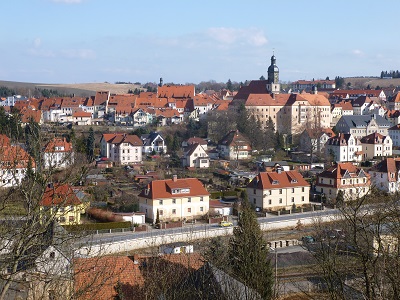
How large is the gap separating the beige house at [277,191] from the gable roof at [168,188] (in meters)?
2.99

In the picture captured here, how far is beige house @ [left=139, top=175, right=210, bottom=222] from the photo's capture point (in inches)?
987

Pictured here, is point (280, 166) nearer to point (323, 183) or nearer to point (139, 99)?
point (323, 183)

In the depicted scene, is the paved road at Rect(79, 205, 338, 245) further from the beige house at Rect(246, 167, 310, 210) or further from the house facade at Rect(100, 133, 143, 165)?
the house facade at Rect(100, 133, 143, 165)

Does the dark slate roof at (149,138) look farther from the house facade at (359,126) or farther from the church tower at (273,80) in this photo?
the church tower at (273,80)

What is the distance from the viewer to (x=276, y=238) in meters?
23.0

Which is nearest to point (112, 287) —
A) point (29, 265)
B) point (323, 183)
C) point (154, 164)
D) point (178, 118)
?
point (29, 265)

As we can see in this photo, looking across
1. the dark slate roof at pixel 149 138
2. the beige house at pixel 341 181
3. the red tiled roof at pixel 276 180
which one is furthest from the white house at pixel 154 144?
the red tiled roof at pixel 276 180

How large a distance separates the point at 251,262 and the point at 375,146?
31263 mm

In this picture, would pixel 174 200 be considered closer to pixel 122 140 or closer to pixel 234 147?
pixel 122 140

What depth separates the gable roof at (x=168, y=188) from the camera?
25156 mm

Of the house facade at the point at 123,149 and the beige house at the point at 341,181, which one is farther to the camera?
the house facade at the point at 123,149

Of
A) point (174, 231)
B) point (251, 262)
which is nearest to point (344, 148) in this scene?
point (174, 231)

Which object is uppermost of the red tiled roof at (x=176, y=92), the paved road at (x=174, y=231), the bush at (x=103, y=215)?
the red tiled roof at (x=176, y=92)

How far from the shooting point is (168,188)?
25500mm
